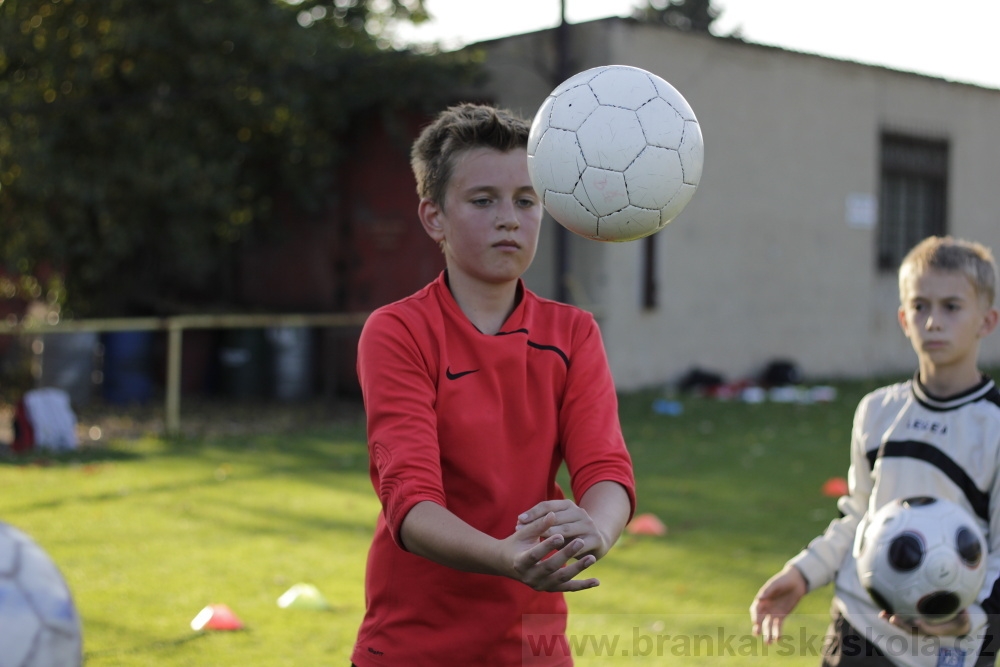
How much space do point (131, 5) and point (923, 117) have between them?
13018mm

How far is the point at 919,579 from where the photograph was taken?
2.67 meters

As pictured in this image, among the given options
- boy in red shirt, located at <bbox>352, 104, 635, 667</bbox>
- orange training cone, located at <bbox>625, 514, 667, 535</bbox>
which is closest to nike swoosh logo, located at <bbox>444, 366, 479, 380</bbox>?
boy in red shirt, located at <bbox>352, 104, 635, 667</bbox>

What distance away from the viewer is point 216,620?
16.9 feet

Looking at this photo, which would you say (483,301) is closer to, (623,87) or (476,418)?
(476,418)

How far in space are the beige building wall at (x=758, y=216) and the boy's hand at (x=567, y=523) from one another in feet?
40.6

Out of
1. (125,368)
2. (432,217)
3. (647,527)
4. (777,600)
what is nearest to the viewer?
(432,217)

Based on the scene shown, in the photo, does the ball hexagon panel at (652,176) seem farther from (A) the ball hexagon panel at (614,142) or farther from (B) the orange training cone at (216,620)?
(B) the orange training cone at (216,620)

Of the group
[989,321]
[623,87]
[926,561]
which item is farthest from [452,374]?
[989,321]

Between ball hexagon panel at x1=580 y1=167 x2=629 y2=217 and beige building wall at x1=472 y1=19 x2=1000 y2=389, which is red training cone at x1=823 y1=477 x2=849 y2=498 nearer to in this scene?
ball hexagon panel at x1=580 y1=167 x2=629 y2=217

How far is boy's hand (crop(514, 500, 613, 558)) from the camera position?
2.05 meters

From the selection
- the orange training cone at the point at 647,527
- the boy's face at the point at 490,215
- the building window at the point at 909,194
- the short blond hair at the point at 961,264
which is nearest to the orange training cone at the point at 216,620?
the orange training cone at the point at 647,527

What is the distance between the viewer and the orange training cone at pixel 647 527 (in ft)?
22.8

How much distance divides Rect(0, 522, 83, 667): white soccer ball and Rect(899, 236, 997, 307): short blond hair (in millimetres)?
2439

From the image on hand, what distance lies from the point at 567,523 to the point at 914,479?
138cm
